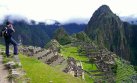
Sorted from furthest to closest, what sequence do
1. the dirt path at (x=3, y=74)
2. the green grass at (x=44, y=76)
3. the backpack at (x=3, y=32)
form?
the backpack at (x=3, y=32)
the green grass at (x=44, y=76)
the dirt path at (x=3, y=74)

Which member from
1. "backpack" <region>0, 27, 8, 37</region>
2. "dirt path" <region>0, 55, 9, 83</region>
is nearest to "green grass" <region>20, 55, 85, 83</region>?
"dirt path" <region>0, 55, 9, 83</region>

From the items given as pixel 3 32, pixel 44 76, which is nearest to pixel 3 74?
pixel 44 76

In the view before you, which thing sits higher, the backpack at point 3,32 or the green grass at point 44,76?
the backpack at point 3,32

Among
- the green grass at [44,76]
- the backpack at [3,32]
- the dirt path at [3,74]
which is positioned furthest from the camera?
the backpack at [3,32]

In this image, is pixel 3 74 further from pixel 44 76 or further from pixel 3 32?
pixel 3 32

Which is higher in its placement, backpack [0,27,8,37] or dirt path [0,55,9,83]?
backpack [0,27,8,37]

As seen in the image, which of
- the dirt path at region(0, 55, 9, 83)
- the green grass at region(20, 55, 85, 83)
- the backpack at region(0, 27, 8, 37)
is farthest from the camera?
the backpack at region(0, 27, 8, 37)

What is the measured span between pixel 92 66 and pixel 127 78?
2189 centimetres

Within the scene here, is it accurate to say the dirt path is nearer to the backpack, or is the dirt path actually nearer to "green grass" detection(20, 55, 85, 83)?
"green grass" detection(20, 55, 85, 83)

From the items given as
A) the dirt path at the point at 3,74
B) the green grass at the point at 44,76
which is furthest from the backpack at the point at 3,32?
the green grass at the point at 44,76

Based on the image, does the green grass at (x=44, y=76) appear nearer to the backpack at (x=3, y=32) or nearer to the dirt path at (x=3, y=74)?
the dirt path at (x=3, y=74)

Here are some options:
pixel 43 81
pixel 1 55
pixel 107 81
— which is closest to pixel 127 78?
pixel 107 81

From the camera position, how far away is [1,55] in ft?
125

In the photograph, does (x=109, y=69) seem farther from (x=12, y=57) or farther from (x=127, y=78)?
(x=12, y=57)
